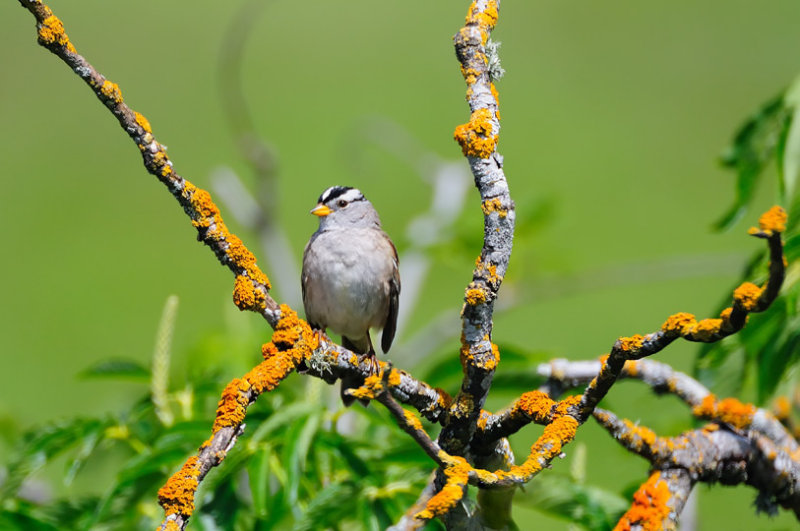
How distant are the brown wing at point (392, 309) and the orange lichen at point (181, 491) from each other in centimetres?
236

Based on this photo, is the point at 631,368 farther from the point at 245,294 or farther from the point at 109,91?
the point at 109,91

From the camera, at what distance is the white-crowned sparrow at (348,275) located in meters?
3.58

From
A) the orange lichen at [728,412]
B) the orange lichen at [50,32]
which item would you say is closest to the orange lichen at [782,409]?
the orange lichen at [728,412]

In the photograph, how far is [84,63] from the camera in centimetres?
152

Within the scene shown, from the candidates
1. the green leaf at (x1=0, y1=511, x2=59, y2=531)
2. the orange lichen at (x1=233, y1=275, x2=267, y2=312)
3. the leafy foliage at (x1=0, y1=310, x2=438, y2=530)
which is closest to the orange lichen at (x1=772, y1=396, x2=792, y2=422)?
the leafy foliage at (x1=0, y1=310, x2=438, y2=530)

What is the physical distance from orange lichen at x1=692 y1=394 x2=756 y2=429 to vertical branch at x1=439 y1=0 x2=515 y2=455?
2.43ft

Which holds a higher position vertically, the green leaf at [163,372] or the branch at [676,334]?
the green leaf at [163,372]

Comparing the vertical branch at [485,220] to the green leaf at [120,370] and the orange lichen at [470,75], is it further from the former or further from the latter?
the green leaf at [120,370]

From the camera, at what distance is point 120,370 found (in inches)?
99.3

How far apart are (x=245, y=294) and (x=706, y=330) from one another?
86 cm

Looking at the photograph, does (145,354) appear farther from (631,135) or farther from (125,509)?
(631,135)

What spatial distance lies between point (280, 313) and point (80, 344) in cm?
1108

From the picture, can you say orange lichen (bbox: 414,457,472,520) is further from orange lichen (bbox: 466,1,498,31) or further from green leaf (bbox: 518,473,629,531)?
orange lichen (bbox: 466,1,498,31)

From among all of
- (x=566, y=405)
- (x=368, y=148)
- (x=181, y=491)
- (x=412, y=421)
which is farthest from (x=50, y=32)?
(x=368, y=148)
